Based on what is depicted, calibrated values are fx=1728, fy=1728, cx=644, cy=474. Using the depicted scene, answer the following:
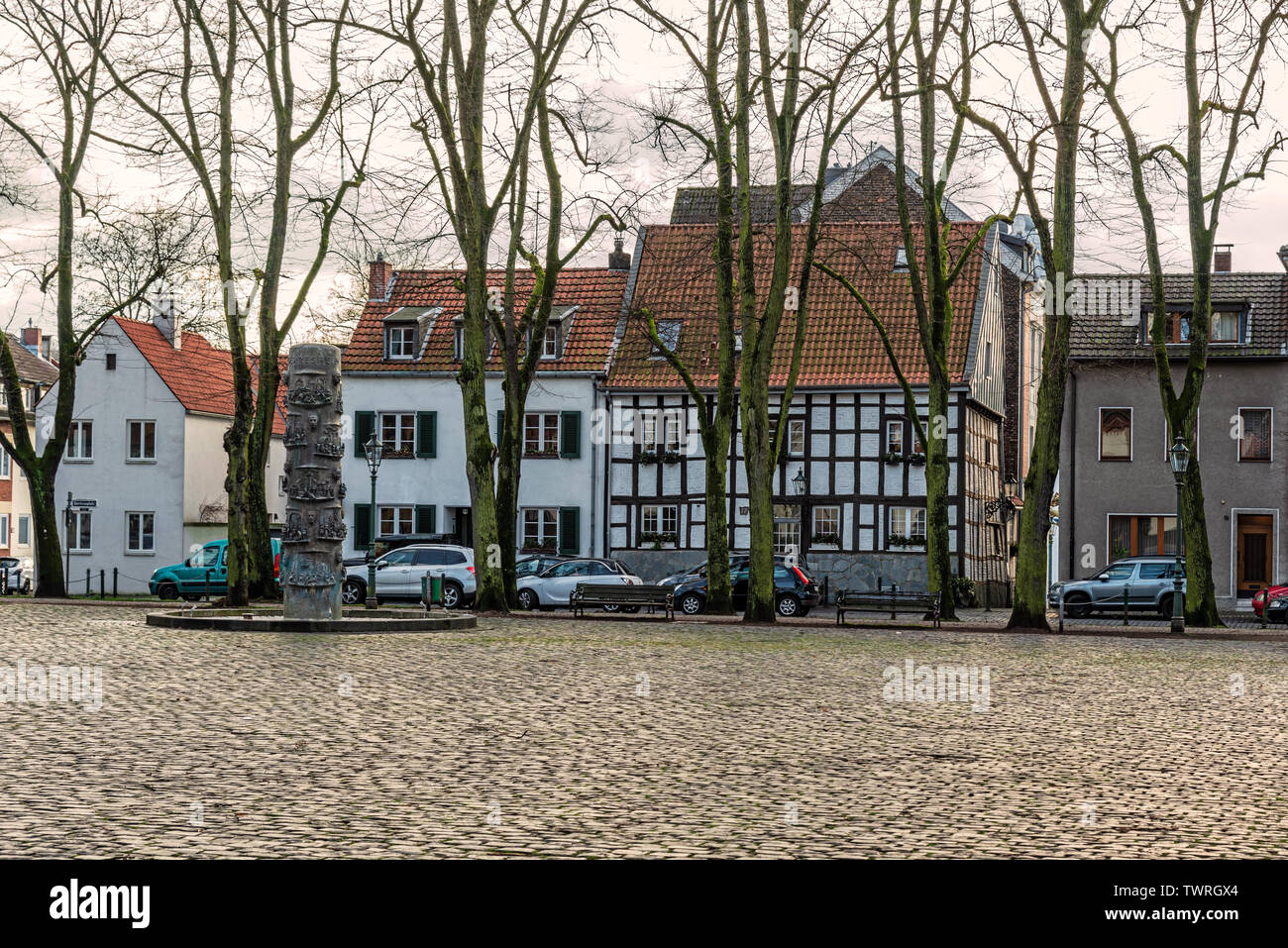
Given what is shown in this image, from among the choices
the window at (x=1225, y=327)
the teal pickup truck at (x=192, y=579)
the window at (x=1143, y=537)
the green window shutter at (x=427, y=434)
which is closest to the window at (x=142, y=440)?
the green window shutter at (x=427, y=434)

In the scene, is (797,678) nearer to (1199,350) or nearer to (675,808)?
(675,808)

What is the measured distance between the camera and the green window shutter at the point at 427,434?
53.0 metres

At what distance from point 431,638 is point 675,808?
52.3 ft

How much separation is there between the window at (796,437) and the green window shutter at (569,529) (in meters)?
6.61

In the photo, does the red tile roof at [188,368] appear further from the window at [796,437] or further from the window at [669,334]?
the window at [796,437]

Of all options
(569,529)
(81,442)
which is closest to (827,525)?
(569,529)

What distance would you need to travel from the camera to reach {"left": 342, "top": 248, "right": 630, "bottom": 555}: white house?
5156cm

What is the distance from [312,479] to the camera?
26.7 m

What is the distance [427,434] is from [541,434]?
3.70m

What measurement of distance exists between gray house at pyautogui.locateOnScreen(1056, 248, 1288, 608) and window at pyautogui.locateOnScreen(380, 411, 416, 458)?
19638 mm

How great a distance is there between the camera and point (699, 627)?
3059 centimetres

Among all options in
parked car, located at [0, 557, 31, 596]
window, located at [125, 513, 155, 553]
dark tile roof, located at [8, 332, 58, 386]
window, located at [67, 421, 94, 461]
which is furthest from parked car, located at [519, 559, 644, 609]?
dark tile roof, located at [8, 332, 58, 386]
